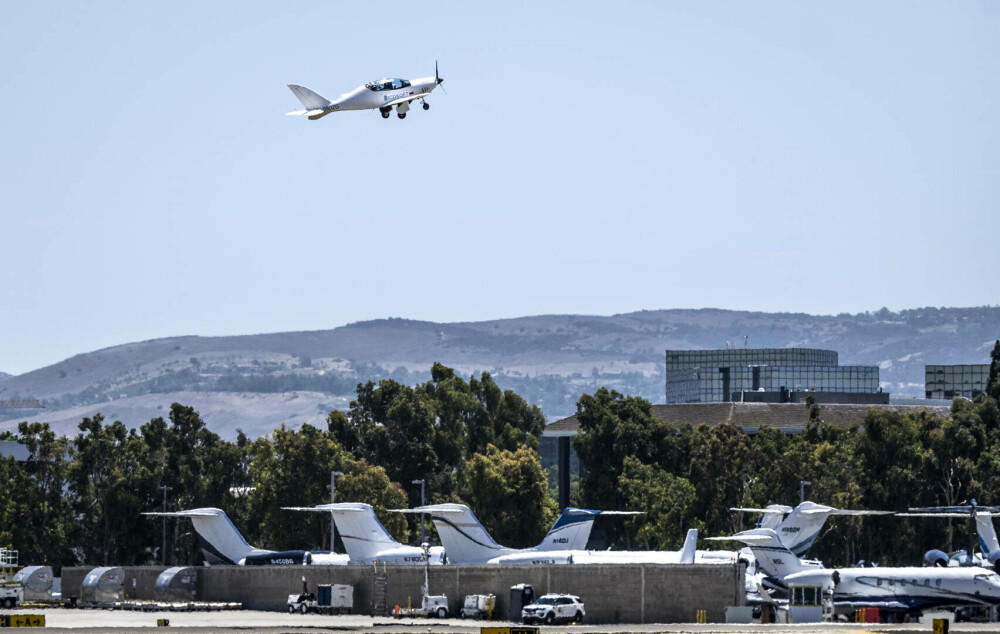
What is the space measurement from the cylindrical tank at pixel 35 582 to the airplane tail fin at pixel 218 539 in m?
11.3

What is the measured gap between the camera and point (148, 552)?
154750 millimetres

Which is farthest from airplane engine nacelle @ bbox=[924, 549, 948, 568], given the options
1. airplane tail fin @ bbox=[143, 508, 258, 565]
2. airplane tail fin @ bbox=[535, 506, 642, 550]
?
airplane tail fin @ bbox=[143, 508, 258, 565]

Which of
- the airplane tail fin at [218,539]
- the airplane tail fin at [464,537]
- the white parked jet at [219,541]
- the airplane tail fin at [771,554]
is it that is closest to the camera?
the airplane tail fin at [771,554]

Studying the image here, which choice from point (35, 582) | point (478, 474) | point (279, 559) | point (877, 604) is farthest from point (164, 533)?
point (877, 604)

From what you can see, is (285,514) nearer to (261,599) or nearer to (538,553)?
(261,599)

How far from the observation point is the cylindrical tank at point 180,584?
108 m

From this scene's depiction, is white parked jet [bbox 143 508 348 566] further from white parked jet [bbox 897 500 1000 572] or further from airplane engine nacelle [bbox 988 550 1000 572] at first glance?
airplane engine nacelle [bbox 988 550 1000 572]

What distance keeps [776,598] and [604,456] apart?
2434 inches

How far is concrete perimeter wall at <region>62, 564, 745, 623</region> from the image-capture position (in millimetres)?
84812

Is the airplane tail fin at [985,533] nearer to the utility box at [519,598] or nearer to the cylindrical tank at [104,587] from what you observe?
the utility box at [519,598]

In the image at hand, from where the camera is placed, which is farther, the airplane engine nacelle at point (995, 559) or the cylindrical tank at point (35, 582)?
the cylindrical tank at point (35, 582)

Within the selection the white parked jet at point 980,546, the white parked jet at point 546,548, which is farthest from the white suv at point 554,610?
the white parked jet at point 980,546

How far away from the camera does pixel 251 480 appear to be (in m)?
158

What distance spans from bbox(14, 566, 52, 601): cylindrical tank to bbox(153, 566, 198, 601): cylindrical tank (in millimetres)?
11600
